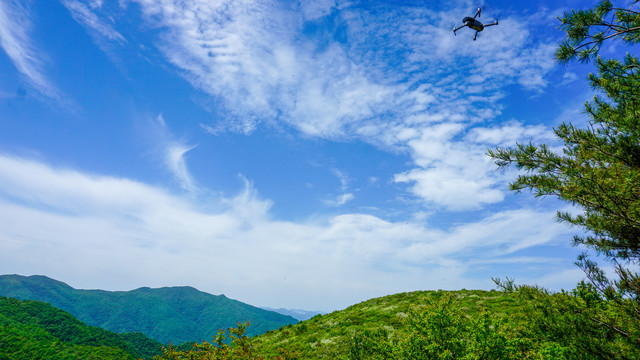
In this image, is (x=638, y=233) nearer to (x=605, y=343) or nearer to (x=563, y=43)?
(x=605, y=343)

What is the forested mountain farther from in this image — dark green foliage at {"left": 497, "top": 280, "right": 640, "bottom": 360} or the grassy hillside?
the grassy hillside

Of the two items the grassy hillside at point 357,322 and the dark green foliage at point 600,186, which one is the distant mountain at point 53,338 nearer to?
the grassy hillside at point 357,322

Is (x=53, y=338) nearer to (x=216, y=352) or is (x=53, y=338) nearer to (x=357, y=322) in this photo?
(x=357, y=322)

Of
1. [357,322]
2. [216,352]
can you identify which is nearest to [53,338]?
[357,322]

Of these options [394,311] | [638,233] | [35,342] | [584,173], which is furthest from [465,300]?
[35,342]

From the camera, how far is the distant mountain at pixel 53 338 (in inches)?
3561

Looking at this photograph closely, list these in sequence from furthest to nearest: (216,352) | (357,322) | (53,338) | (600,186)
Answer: (53,338) → (357,322) → (216,352) → (600,186)

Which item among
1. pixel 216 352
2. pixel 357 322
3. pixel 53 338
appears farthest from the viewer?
pixel 53 338

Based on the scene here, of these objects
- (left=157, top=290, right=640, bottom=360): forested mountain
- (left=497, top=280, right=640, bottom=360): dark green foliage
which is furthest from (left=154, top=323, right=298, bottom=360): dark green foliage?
(left=497, top=280, right=640, bottom=360): dark green foliage

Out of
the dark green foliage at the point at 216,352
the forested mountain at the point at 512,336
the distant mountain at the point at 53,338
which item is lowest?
the distant mountain at the point at 53,338

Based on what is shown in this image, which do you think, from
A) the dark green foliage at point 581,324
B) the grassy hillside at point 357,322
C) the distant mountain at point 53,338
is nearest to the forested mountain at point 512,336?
the dark green foliage at point 581,324

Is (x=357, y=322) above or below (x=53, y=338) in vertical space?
above

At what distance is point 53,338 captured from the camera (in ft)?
361

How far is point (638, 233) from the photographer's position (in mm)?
10266
